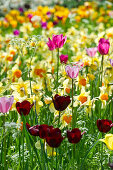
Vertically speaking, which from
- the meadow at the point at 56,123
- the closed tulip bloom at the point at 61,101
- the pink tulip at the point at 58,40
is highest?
the pink tulip at the point at 58,40

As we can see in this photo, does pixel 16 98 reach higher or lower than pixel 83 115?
higher

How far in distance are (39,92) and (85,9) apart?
6405 millimetres

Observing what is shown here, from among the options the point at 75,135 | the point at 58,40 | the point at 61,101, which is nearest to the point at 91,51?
the point at 58,40

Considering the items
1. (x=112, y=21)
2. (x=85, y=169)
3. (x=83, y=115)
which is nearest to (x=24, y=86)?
(x=83, y=115)

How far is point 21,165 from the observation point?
1.71m

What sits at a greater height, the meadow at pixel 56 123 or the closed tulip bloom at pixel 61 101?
the closed tulip bloom at pixel 61 101

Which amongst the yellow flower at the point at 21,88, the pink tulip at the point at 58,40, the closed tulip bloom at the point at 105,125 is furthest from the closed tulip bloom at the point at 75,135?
the pink tulip at the point at 58,40

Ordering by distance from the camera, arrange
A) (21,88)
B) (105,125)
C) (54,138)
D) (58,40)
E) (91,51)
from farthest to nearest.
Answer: (91,51)
(58,40)
(21,88)
(105,125)
(54,138)

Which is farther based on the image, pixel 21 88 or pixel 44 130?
pixel 21 88

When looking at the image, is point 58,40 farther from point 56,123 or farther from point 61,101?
point 61,101

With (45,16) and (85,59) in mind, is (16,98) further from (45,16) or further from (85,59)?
(45,16)

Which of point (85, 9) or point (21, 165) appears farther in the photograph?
point (85, 9)

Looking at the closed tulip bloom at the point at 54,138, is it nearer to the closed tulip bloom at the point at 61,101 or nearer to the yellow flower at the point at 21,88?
the closed tulip bloom at the point at 61,101

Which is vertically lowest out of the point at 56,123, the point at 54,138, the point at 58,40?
the point at 56,123
